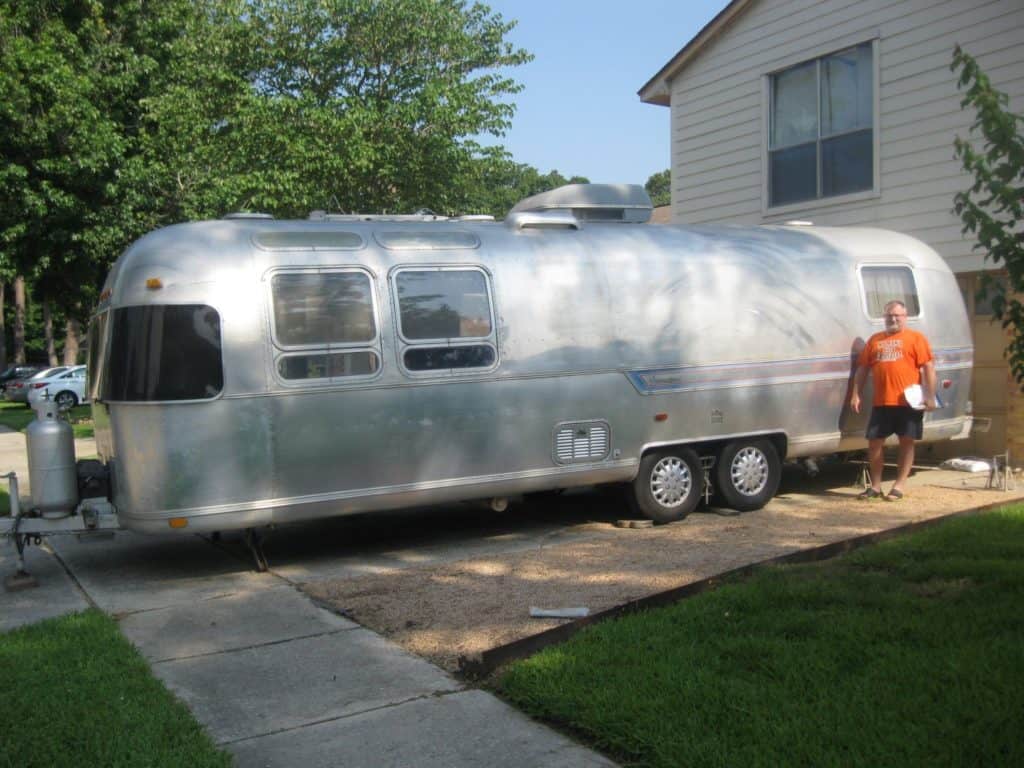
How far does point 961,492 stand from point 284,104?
1146cm

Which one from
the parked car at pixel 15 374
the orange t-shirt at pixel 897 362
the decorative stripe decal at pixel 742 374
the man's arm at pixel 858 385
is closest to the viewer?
the decorative stripe decal at pixel 742 374

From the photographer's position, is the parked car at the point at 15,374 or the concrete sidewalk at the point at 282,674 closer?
the concrete sidewalk at the point at 282,674

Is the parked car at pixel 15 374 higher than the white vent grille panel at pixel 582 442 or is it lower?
lower

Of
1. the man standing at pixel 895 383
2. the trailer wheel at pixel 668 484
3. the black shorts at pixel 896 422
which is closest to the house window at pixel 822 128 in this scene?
the man standing at pixel 895 383

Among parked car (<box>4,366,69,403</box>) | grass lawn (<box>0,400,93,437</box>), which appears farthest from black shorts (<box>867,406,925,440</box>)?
parked car (<box>4,366,69,403</box>)

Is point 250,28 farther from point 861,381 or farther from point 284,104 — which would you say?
point 861,381

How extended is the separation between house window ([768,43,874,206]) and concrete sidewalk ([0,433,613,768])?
28.2 ft

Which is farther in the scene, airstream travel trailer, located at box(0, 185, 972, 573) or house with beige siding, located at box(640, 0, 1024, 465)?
house with beige siding, located at box(640, 0, 1024, 465)

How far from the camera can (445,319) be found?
809 centimetres

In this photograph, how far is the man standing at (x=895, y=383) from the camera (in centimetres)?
958

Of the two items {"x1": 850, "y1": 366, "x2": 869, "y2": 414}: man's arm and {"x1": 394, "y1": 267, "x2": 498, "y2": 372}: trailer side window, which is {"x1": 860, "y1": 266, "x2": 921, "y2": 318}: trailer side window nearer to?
{"x1": 850, "y1": 366, "x2": 869, "y2": 414}: man's arm

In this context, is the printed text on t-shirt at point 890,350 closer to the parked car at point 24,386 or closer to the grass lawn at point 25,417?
the grass lawn at point 25,417

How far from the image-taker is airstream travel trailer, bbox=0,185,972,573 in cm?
729

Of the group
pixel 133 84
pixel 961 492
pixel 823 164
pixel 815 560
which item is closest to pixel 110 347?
pixel 815 560
